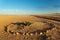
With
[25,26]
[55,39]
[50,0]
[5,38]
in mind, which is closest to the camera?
[55,39]

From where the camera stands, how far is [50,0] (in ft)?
6.23

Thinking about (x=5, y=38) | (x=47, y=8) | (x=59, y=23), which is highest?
(x=47, y=8)

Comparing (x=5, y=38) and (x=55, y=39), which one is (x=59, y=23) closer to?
(x=55, y=39)

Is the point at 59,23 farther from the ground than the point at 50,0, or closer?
closer

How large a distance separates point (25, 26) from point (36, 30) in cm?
16

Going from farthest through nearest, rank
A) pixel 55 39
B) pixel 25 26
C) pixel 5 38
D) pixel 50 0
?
pixel 25 26 → pixel 50 0 → pixel 5 38 → pixel 55 39

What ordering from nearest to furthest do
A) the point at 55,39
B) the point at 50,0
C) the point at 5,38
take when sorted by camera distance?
the point at 55,39
the point at 5,38
the point at 50,0

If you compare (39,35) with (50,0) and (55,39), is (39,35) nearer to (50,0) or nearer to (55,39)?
(55,39)

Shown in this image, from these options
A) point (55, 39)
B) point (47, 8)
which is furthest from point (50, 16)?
point (55, 39)

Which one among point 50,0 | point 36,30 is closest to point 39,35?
point 36,30

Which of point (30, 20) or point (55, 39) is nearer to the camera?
point (55, 39)

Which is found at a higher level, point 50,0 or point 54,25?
point 50,0

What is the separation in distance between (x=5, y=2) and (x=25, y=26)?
0.36m

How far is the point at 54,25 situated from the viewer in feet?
6.37
